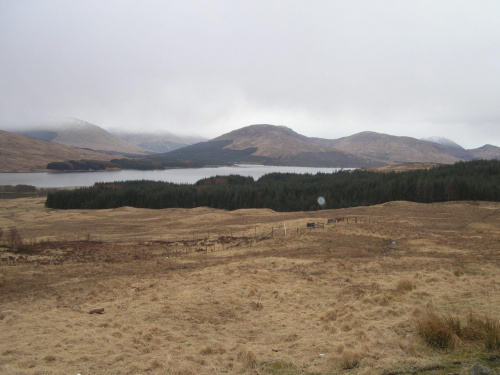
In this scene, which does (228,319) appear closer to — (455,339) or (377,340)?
(377,340)

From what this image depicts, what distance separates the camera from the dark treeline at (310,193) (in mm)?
67125

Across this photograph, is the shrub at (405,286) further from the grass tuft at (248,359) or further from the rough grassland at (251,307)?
the grass tuft at (248,359)

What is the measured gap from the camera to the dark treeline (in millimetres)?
67125

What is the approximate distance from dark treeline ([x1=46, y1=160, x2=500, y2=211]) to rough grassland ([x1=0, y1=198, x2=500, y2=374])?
4683cm

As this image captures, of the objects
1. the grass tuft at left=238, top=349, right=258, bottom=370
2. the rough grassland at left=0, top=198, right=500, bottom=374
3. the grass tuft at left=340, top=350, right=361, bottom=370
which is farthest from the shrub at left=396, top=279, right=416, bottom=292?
the grass tuft at left=238, top=349, right=258, bottom=370

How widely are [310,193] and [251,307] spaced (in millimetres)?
74951

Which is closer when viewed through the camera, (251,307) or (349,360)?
(349,360)

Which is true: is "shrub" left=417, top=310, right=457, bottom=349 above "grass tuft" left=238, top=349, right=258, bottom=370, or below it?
above

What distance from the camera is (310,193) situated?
84875 mm

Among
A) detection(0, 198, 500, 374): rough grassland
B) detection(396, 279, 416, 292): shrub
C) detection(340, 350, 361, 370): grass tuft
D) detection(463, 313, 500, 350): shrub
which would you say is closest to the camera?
detection(340, 350, 361, 370): grass tuft

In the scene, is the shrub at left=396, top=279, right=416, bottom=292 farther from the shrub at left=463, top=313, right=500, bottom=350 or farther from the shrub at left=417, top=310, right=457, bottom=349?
the shrub at left=417, top=310, right=457, bottom=349

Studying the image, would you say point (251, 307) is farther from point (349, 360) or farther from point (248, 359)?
point (349, 360)

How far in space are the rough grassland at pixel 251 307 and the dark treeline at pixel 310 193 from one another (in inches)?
1844

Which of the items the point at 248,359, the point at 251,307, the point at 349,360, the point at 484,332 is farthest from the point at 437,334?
the point at 251,307
